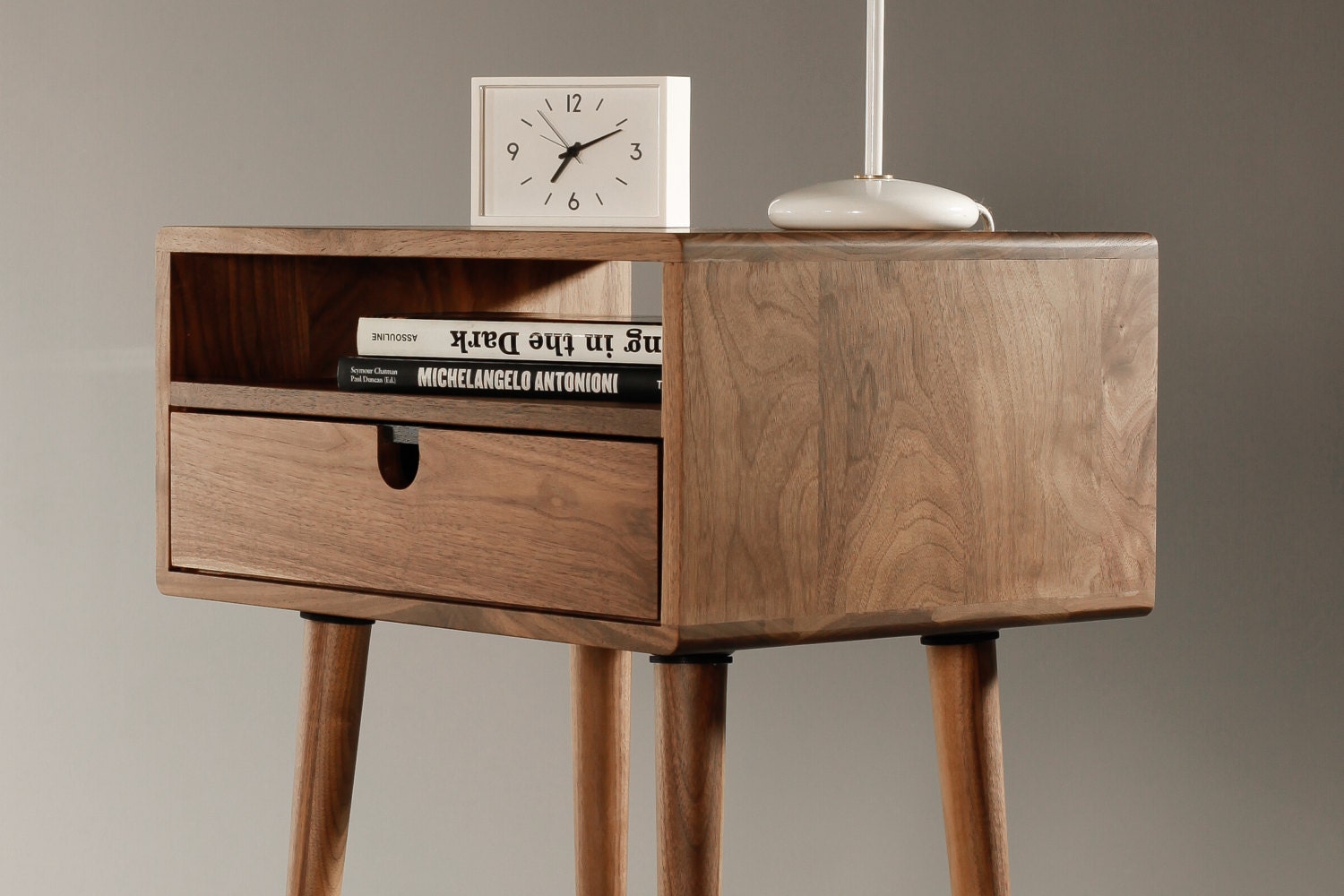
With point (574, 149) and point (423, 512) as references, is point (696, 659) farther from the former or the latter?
point (574, 149)

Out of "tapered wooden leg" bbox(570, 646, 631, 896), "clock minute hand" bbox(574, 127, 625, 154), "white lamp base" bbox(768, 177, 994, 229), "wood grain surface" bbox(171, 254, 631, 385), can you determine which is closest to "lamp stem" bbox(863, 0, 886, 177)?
"white lamp base" bbox(768, 177, 994, 229)

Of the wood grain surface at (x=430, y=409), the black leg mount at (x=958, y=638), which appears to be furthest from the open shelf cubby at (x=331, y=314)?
the black leg mount at (x=958, y=638)

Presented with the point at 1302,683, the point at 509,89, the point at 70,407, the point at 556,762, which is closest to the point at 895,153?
the point at 509,89

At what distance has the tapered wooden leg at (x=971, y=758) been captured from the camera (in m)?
1.12

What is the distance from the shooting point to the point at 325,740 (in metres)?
1.23

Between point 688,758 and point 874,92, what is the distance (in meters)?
0.42

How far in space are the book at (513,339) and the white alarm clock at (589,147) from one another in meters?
0.10

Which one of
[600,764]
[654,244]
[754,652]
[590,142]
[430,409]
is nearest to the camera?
[654,244]

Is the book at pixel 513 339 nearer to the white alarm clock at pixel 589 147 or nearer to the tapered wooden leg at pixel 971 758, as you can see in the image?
the white alarm clock at pixel 589 147

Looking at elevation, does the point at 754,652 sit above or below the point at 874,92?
below

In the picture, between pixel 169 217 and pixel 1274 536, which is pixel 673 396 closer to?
pixel 1274 536

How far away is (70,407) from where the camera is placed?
181 cm

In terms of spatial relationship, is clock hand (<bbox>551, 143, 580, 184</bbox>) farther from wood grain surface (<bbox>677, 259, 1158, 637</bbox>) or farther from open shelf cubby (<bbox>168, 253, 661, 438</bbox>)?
wood grain surface (<bbox>677, 259, 1158, 637</bbox>)

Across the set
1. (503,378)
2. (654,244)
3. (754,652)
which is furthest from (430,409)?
(754,652)
